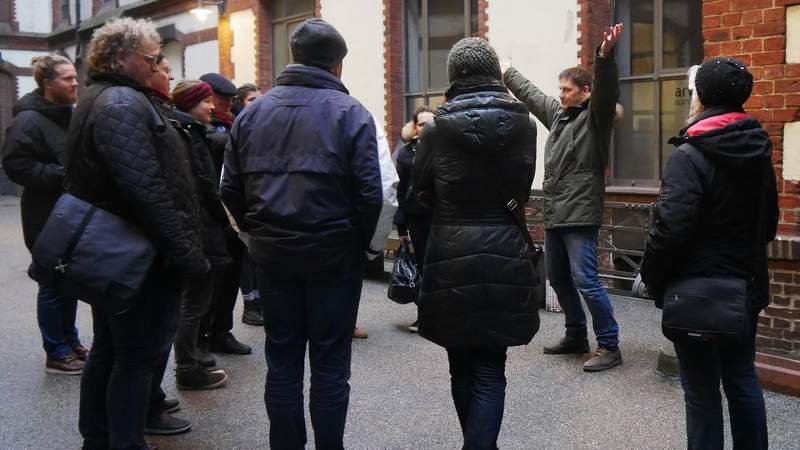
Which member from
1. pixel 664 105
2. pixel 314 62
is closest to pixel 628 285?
pixel 664 105

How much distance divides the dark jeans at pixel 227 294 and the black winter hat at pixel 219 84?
40.2 inches

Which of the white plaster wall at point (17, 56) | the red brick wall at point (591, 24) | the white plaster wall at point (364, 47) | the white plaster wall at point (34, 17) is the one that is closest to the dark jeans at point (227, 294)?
the red brick wall at point (591, 24)

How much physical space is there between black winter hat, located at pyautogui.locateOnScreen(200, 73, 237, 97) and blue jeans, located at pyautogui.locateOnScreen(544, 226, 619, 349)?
96.1 inches

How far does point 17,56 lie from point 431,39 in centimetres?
2081

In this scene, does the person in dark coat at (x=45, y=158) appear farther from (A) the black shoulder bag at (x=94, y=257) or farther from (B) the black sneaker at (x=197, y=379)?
(A) the black shoulder bag at (x=94, y=257)

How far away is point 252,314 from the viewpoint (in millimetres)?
6465

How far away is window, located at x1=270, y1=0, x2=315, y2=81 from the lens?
12.7 meters

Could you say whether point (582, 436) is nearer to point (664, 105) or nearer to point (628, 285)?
point (628, 285)

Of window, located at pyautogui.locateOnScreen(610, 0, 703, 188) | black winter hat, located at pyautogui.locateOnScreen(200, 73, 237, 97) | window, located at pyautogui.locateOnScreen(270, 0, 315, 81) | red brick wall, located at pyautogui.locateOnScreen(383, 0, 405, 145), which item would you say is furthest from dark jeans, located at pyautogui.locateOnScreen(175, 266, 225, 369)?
window, located at pyautogui.locateOnScreen(270, 0, 315, 81)

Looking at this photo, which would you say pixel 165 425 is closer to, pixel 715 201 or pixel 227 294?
pixel 227 294

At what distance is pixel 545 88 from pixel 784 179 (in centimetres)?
438

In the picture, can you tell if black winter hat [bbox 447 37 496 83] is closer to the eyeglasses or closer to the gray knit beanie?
the gray knit beanie

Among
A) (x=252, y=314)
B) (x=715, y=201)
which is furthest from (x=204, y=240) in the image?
(x=715, y=201)

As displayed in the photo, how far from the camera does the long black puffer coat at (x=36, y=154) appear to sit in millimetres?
4746
